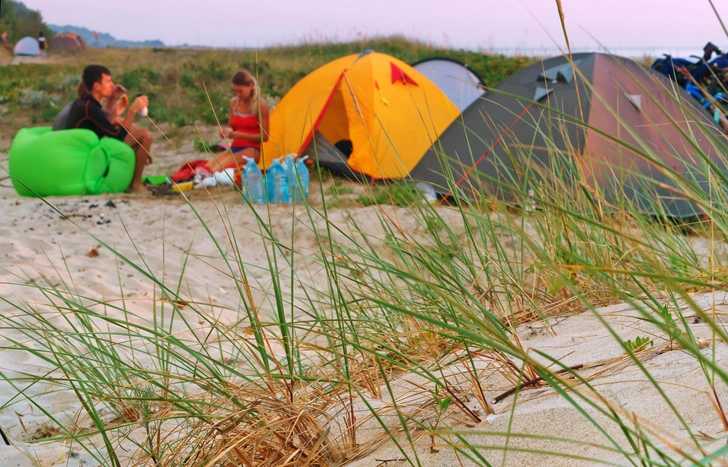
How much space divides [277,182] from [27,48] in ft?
90.5

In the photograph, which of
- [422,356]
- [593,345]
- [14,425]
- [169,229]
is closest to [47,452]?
[14,425]

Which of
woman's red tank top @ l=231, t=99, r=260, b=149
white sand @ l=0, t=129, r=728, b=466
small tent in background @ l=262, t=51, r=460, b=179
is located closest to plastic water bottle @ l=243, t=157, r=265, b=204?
small tent in background @ l=262, t=51, r=460, b=179

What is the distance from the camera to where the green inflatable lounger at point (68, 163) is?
18.8 feet

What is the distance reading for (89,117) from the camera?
605cm

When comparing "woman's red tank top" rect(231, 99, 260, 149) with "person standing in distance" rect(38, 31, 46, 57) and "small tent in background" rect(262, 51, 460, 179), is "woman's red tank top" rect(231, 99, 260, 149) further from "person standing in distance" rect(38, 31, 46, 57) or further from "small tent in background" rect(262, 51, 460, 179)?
"person standing in distance" rect(38, 31, 46, 57)

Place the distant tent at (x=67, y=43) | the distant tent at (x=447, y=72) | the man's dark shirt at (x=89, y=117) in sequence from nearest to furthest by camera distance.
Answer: the man's dark shirt at (x=89, y=117), the distant tent at (x=447, y=72), the distant tent at (x=67, y=43)

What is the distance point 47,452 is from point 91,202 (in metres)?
4.35

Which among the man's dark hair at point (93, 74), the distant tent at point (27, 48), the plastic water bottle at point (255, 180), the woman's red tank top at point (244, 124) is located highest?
the distant tent at point (27, 48)

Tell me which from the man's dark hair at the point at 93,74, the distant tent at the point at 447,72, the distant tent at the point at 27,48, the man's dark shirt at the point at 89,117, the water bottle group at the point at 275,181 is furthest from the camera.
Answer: the distant tent at the point at 27,48

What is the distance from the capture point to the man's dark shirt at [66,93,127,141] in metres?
6.05

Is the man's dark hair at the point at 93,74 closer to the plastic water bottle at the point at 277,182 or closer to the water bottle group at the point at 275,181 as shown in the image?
the water bottle group at the point at 275,181

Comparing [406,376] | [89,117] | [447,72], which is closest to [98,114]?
[89,117]

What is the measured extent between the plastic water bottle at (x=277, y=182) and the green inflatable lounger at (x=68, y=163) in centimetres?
154

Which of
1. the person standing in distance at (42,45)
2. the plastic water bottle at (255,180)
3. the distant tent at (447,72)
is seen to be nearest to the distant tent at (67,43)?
the person standing in distance at (42,45)
